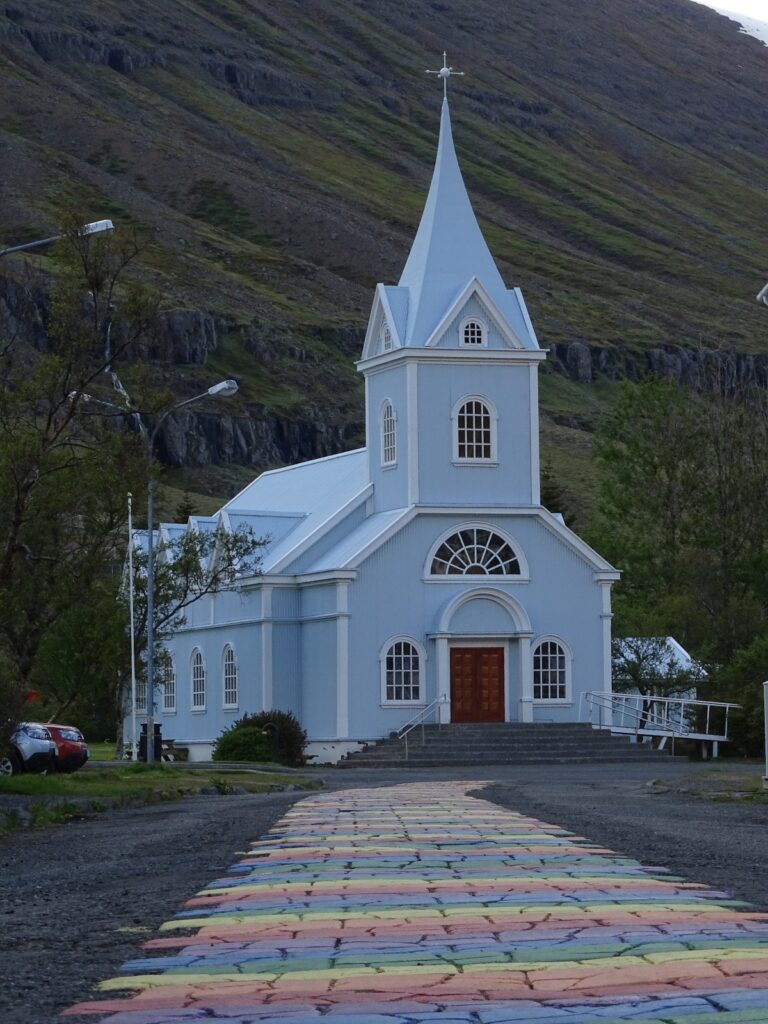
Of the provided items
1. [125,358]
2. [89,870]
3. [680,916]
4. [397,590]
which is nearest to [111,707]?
[397,590]

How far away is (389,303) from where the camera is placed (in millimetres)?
51719

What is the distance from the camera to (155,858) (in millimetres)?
16281

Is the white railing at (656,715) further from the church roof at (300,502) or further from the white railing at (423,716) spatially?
the church roof at (300,502)

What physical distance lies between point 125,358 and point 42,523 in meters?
101

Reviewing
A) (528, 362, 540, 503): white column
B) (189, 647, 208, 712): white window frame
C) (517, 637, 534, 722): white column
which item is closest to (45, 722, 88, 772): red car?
(517, 637, 534, 722): white column

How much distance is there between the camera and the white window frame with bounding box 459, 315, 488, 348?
51312 mm

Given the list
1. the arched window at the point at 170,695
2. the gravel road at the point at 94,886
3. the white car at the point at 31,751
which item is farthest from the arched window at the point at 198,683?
the gravel road at the point at 94,886

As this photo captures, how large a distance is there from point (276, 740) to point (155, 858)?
3115cm

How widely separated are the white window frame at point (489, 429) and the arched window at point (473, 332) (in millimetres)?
1402

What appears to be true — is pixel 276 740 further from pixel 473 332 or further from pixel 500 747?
pixel 473 332

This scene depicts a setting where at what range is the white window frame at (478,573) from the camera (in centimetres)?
4988

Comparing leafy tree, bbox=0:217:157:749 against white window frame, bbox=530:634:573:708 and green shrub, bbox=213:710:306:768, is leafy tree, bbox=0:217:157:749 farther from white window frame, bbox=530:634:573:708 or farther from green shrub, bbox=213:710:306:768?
white window frame, bbox=530:634:573:708

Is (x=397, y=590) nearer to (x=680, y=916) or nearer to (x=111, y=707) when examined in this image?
(x=111, y=707)

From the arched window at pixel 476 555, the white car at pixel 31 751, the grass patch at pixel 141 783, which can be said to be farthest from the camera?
the arched window at pixel 476 555
